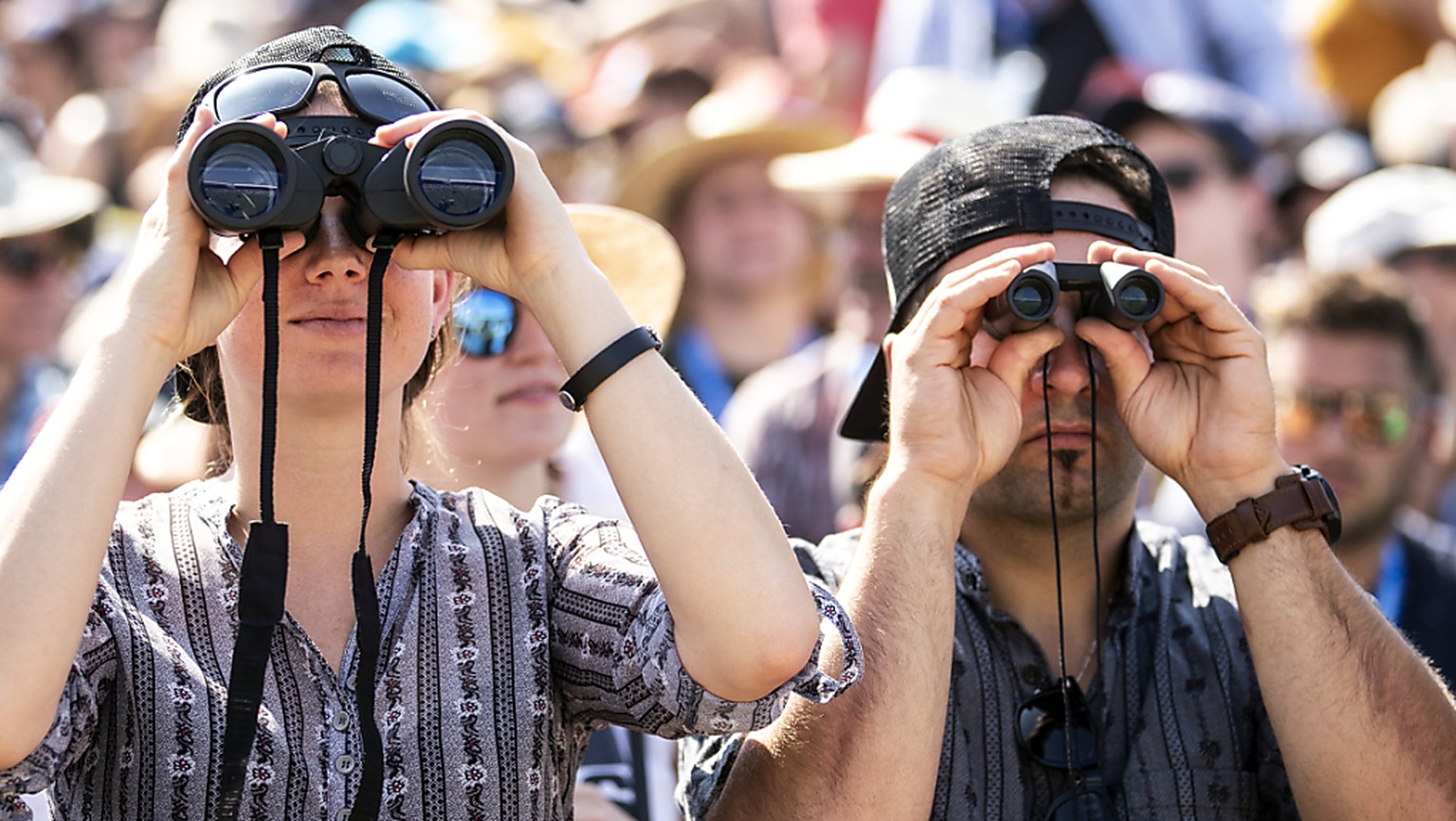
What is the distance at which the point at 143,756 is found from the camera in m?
2.35

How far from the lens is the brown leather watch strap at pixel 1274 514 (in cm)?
286

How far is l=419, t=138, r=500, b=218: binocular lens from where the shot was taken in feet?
7.77

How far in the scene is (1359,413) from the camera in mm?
4953

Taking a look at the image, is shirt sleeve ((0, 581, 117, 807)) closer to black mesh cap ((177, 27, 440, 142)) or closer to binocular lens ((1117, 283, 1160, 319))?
black mesh cap ((177, 27, 440, 142))

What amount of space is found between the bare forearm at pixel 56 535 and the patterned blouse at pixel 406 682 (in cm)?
12

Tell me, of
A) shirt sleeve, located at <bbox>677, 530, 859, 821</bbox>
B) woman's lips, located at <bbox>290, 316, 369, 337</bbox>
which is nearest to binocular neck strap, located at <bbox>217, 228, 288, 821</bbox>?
woman's lips, located at <bbox>290, 316, 369, 337</bbox>

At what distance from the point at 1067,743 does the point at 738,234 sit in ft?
14.2

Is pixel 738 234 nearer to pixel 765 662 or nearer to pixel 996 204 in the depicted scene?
pixel 996 204

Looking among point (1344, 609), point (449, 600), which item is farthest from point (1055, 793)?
point (449, 600)

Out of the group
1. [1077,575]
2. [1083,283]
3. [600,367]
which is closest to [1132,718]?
[1077,575]

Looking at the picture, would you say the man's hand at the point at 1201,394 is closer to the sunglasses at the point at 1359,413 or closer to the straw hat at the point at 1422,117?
the sunglasses at the point at 1359,413

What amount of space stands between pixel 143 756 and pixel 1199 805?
165cm

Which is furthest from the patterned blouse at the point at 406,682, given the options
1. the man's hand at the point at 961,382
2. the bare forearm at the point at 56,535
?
the man's hand at the point at 961,382

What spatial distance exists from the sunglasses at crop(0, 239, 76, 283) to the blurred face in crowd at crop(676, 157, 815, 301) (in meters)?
2.38
